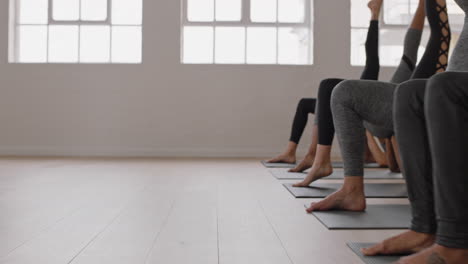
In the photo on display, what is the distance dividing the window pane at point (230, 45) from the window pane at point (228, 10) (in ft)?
0.37

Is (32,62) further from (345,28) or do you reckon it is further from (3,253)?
(3,253)

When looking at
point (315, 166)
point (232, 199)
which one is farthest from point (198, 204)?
point (315, 166)

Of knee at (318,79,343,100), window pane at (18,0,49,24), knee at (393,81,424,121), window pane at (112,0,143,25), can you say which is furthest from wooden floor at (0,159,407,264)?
window pane at (18,0,49,24)

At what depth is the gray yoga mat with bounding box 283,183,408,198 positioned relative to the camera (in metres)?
2.15

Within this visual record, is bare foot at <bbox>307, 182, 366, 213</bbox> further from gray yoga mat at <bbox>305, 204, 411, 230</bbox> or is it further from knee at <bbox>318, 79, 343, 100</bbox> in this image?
knee at <bbox>318, 79, 343, 100</bbox>

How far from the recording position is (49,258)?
3.65ft

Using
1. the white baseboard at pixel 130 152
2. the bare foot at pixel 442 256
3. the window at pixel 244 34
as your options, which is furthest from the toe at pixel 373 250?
the window at pixel 244 34

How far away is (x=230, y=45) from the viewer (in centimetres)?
505

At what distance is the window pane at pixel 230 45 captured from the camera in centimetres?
505

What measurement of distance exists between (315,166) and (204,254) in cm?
118

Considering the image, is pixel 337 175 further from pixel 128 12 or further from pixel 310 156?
pixel 128 12

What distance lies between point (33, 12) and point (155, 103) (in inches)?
69.7

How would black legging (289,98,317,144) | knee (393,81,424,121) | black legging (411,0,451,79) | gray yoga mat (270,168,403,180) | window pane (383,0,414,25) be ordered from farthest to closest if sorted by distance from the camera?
window pane (383,0,414,25) < black legging (289,98,317,144) < gray yoga mat (270,168,403,180) < black legging (411,0,451,79) < knee (393,81,424,121)

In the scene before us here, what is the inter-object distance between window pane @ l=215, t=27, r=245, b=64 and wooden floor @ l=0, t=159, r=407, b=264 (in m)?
2.49
